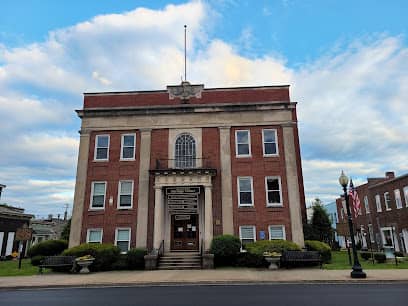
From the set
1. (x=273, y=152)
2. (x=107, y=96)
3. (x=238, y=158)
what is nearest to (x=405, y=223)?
(x=273, y=152)

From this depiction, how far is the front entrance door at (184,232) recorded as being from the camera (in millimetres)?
22345

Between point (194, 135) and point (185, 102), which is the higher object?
point (185, 102)

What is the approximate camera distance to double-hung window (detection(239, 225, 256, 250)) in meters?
22.0

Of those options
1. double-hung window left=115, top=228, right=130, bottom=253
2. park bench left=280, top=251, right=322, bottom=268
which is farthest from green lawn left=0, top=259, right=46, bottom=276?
park bench left=280, top=251, right=322, bottom=268

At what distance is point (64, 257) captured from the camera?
1812 cm

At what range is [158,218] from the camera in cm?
2133

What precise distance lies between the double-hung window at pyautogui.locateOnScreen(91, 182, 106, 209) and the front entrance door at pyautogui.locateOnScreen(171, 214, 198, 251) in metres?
5.37

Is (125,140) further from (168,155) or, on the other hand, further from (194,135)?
(194,135)

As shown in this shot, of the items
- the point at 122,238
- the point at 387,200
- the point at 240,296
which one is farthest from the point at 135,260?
the point at 387,200

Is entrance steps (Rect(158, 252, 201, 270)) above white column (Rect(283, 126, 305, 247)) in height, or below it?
below

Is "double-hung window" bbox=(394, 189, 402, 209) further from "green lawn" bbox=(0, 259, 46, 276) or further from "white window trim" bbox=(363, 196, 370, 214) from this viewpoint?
"green lawn" bbox=(0, 259, 46, 276)

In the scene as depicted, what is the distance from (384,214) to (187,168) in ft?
84.5

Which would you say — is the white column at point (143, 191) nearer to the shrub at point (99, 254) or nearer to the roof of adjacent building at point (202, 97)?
the roof of adjacent building at point (202, 97)

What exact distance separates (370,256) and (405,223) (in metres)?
13.3
